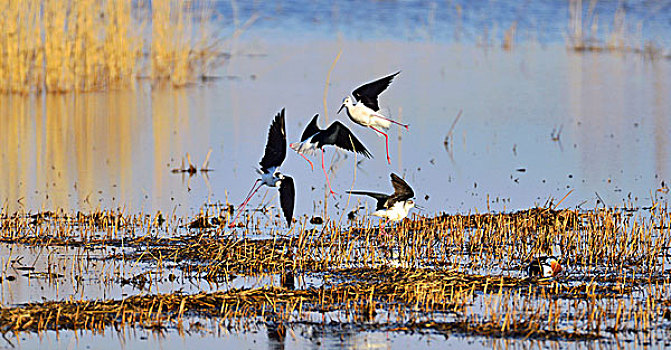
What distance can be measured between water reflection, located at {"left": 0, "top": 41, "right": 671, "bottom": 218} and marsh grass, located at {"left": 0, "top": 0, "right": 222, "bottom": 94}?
0.33m

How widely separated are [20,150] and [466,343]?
844cm

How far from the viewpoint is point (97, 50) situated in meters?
16.8

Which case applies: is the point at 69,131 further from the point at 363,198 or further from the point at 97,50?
the point at 363,198

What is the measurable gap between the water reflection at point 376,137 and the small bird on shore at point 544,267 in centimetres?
230

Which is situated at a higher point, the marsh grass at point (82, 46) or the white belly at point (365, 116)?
the marsh grass at point (82, 46)

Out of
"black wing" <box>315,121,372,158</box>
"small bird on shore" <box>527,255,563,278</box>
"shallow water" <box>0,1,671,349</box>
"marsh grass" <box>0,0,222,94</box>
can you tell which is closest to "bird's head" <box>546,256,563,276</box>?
"small bird on shore" <box>527,255,563,278</box>

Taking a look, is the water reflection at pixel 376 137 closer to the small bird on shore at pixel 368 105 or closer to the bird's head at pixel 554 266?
the small bird on shore at pixel 368 105

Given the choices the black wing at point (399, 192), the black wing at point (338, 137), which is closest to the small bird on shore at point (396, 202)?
the black wing at point (399, 192)

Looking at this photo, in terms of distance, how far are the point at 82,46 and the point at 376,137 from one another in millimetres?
4914

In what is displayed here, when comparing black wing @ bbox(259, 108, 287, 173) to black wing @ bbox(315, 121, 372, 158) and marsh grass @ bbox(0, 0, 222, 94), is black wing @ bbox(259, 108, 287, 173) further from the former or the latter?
marsh grass @ bbox(0, 0, 222, 94)

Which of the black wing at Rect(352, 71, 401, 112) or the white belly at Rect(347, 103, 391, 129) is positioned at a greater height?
the black wing at Rect(352, 71, 401, 112)

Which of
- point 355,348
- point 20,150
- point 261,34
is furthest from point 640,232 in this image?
point 261,34

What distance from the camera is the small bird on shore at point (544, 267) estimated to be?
735 centimetres

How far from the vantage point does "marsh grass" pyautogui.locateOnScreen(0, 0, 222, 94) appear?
16.0 metres
